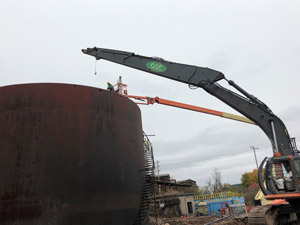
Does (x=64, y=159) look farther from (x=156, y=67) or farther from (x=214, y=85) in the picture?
(x=214, y=85)

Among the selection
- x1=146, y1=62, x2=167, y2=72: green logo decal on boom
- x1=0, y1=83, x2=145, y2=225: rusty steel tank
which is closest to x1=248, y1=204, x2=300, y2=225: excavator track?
A: x1=0, y1=83, x2=145, y2=225: rusty steel tank

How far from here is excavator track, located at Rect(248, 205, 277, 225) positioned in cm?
834

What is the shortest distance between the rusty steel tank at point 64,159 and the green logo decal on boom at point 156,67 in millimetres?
3479

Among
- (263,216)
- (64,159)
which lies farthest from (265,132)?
(64,159)

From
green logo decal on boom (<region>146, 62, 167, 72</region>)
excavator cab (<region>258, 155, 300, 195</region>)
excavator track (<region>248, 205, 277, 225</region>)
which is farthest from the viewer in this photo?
green logo decal on boom (<region>146, 62, 167, 72</region>)

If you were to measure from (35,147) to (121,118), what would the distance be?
3510 millimetres

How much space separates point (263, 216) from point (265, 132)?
131 inches

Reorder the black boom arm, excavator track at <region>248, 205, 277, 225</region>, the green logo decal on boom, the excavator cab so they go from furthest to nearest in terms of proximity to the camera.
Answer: the green logo decal on boom, the black boom arm, the excavator cab, excavator track at <region>248, 205, 277, 225</region>

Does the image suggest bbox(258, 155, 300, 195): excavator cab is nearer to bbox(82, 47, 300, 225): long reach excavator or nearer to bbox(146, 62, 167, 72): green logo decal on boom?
bbox(82, 47, 300, 225): long reach excavator

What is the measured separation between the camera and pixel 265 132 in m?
10.2

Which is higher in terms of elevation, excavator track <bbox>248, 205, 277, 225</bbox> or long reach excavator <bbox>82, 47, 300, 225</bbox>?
long reach excavator <bbox>82, 47, 300, 225</bbox>

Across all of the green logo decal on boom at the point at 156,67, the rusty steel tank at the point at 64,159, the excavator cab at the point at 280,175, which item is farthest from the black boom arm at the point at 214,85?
the rusty steel tank at the point at 64,159

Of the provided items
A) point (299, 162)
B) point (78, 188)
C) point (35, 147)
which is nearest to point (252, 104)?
point (299, 162)

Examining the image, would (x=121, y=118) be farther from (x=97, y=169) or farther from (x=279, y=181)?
(x=279, y=181)
